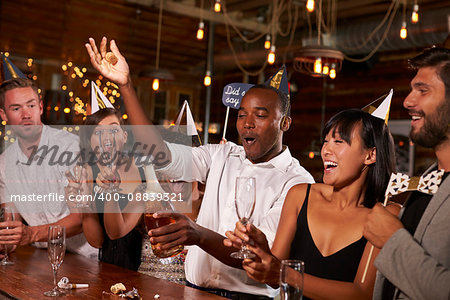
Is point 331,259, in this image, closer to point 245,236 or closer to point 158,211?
point 245,236

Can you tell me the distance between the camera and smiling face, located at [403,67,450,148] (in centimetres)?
142

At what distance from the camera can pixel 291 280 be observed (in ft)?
4.19

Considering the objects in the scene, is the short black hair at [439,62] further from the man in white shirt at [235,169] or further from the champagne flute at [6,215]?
the champagne flute at [6,215]

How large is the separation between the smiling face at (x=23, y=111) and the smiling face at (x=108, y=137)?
1.34 feet

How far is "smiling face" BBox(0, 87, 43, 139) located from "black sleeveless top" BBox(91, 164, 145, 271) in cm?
70

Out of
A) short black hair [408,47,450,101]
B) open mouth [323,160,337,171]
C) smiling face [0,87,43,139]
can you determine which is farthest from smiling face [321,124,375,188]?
smiling face [0,87,43,139]

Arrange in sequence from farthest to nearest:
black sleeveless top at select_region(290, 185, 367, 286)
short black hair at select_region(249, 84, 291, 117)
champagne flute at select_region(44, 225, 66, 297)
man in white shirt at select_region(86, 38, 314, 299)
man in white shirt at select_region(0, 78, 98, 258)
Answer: man in white shirt at select_region(0, 78, 98, 258)
short black hair at select_region(249, 84, 291, 117)
man in white shirt at select_region(86, 38, 314, 299)
champagne flute at select_region(44, 225, 66, 297)
black sleeveless top at select_region(290, 185, 367, 286)

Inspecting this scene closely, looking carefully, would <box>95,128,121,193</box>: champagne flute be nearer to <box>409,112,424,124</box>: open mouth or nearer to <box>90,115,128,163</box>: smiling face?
<box>90,115,128,163</box>: smiling face

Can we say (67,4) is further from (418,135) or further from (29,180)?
(418,135)

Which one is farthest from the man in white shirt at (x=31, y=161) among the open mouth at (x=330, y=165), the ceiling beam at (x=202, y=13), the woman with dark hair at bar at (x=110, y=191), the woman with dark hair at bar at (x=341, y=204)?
the ceiling beam at (x=202, y=13)

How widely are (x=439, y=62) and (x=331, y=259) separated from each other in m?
0.72

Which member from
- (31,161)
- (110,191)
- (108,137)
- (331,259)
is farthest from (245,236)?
(31,161)

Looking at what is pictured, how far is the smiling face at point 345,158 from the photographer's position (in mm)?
1743

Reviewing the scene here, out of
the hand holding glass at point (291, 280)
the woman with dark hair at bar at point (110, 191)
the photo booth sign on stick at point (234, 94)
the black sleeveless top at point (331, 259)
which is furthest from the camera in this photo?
the photo booth sign on stick at point (234, 94)
